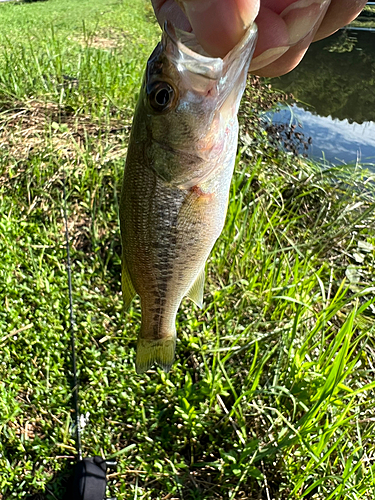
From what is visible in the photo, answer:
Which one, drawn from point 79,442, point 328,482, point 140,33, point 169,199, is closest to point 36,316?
point 79,442

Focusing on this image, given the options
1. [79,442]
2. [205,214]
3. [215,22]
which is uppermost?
[215,22]

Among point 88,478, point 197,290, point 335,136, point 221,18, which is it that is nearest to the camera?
point 221,18

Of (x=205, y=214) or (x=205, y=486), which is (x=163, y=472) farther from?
(x=205, y=214)

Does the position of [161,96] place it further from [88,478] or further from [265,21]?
[88,478]

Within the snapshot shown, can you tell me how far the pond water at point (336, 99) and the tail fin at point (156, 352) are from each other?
13.6 feet

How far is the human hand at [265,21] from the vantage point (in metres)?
1.12

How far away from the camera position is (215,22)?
1.13m

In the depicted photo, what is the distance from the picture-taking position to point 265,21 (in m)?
1.38

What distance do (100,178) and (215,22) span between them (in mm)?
2847

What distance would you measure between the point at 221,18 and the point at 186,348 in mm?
2186

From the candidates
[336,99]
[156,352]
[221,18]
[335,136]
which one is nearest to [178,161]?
[221,18]

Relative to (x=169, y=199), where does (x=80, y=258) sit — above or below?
below

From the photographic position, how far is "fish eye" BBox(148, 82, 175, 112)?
1.27 meters

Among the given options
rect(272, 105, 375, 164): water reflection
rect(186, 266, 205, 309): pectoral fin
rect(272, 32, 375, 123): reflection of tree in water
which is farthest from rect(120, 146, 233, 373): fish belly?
rect(272, 32, 375, 123): reflection of tree in water
